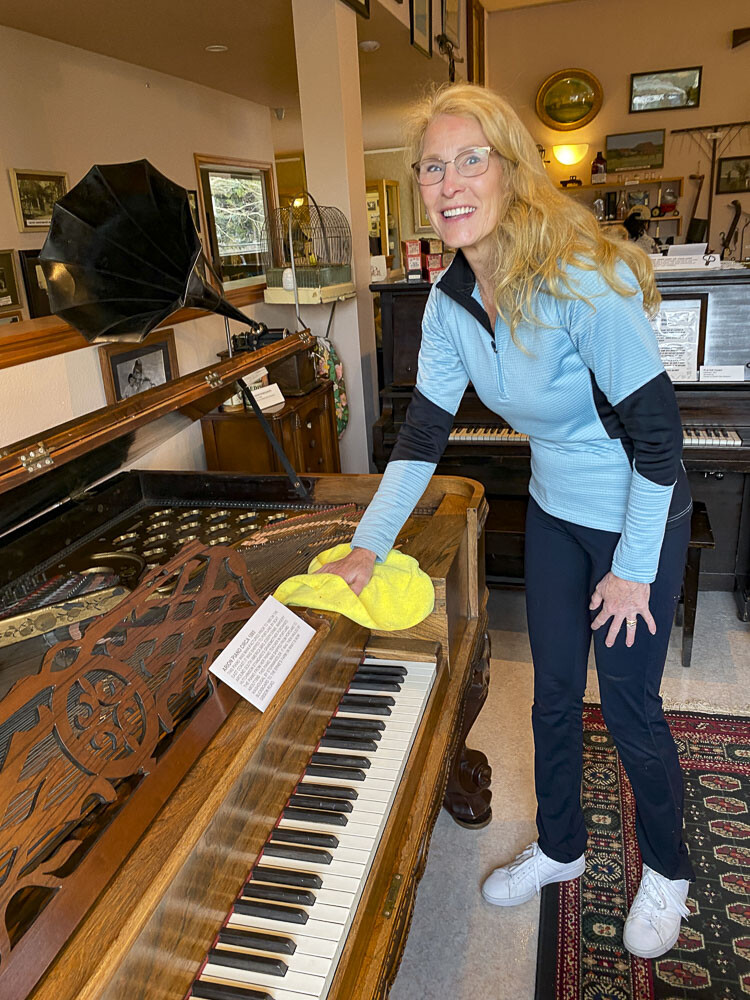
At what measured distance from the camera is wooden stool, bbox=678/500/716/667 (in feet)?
8.29

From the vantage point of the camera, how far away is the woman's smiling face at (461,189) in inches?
48.8

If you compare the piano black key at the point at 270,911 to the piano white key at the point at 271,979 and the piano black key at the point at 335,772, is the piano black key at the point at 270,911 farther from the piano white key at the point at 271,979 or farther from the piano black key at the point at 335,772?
the piano black key at the point at 335,772

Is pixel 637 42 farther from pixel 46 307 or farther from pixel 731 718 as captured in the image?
pixel 731 718

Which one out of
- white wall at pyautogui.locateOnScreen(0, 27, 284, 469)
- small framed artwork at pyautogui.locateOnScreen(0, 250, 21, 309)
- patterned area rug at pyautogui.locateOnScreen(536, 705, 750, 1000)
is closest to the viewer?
patterned area rug at pyautogui.locateOnScreen(536, 705, 750, 1000)

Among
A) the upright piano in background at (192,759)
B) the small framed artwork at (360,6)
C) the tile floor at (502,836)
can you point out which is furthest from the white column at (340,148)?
the upright piano in background at (192,759)

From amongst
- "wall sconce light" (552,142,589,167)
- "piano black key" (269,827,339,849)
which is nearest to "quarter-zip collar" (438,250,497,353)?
"piano black key" (269,827,339,849)

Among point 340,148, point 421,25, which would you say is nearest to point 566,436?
point 340,148

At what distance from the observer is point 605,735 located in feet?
7.76

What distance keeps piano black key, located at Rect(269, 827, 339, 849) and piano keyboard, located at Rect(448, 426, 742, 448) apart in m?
1.85

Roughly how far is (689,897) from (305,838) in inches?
47.9

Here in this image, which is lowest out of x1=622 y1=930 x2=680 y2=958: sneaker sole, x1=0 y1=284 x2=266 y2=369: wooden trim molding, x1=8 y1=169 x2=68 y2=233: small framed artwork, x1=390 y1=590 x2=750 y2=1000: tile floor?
x1=390 y1=590 x2=750 y2=1000: tile floor

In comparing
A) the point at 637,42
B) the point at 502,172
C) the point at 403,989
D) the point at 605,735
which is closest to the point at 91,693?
the point at 502,172

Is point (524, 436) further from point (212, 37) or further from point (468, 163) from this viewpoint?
point (212, 37)

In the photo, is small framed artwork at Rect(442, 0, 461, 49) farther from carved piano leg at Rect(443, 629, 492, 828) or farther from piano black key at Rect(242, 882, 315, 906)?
piano black key at Rect(242, 882, 315, 906)
